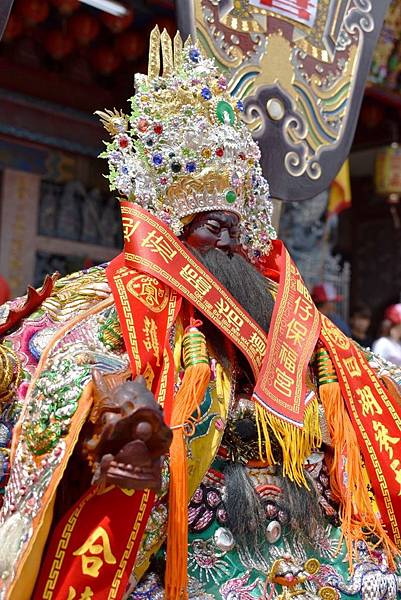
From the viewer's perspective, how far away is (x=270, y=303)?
234cm

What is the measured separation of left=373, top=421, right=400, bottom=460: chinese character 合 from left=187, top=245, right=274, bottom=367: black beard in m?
0.39

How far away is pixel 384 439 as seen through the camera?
7.67ft

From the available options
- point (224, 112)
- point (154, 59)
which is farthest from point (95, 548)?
point (154, 59)

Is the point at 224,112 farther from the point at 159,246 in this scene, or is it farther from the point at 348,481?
the point at 348,481

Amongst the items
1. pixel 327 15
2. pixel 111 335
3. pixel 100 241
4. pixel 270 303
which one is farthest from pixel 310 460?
pixel 100 241

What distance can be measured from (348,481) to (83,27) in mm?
3169

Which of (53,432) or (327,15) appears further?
(327,15)

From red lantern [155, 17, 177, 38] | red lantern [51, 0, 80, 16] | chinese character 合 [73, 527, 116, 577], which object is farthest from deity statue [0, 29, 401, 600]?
red lantern [155, 17, 177, 38]

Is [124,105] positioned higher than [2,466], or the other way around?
[124,105]

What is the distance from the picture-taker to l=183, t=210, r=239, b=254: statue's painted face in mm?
2287

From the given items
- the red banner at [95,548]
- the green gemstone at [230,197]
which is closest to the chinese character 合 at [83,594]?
the red banner at [95,548]

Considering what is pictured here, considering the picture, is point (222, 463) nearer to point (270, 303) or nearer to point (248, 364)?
point (248, 364)

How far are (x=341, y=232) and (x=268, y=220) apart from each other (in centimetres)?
538

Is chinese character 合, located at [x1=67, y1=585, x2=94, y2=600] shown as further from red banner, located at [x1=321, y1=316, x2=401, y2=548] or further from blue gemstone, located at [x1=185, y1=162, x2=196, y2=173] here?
blue gemstone, located at [x1=185, y1=162, x2=196, y2=173]
